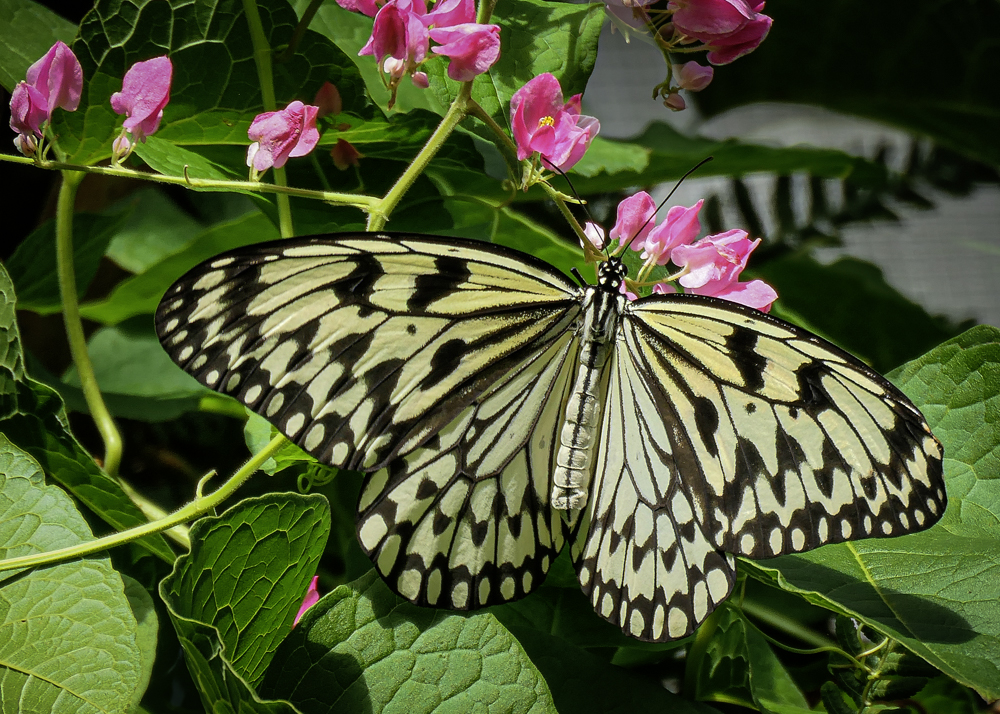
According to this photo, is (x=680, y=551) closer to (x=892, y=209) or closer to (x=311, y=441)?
(x=311, y=441)

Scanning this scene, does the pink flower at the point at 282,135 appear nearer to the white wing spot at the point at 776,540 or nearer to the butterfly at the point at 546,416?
the butterfly at the point at 546,416

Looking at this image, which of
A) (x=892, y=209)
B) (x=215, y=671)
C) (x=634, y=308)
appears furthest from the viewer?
(x=892, y=209)

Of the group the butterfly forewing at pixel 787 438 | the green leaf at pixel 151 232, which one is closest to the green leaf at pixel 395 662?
the butterfly forewing at pixel 787 438

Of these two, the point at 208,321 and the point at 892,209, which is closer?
the point at 208,321

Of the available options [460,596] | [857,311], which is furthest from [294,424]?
[857,311]

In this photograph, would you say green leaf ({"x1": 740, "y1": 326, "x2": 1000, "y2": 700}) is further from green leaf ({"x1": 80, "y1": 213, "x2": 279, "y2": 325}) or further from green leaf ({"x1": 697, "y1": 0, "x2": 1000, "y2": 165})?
green leaf ({"x1": 697, "y1": 0, "x2": 1000, "y2": 165})

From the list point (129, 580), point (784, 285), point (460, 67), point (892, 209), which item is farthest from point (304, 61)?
point (892, 209)
